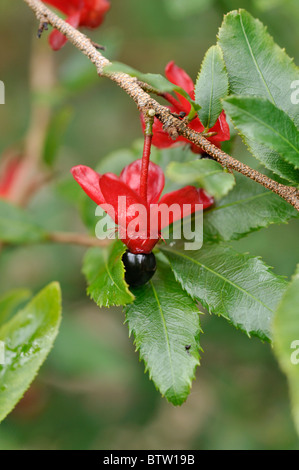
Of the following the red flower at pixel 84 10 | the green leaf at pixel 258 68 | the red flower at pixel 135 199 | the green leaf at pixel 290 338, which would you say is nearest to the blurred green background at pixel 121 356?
the red flower at pixel 84 10

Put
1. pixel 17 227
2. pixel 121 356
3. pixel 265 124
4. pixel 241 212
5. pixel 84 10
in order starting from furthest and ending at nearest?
1. pixel 121 356
2. pixel 17 227
3. pixel 84 10
4. pixel 241 212
5. pixel 265 124

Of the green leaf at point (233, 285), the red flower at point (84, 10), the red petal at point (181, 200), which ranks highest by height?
the red flower at point (84, 10)

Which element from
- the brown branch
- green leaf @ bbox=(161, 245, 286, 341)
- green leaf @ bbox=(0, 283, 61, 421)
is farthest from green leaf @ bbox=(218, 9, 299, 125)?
green leaf @ bbox=(0, 283, 61, 421)

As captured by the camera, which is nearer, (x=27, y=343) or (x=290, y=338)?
(x=290, y=338)

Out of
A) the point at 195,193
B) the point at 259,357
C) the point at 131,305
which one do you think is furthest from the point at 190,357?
the point at 259,357

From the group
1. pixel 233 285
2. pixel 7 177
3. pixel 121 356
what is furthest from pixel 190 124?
pixel 121 356

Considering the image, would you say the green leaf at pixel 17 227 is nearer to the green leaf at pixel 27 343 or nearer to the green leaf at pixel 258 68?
the green leaf at pixel 27 343

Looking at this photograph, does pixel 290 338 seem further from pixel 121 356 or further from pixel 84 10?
pixel 121 356

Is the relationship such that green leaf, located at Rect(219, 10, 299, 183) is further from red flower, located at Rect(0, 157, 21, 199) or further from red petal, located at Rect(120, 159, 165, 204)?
red flower, located at Rect(0, 157, 21, 199)
